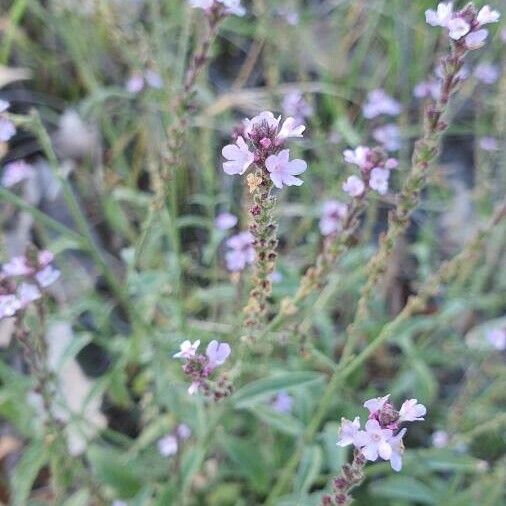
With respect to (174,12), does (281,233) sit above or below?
below

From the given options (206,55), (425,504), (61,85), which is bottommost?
(425,504)

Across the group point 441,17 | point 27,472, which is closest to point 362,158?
point 441,17

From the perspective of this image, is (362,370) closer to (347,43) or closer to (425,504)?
(425,504)

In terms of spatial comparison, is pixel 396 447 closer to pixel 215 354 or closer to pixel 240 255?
pixel 215 354

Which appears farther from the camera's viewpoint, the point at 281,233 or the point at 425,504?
the point at 281,233

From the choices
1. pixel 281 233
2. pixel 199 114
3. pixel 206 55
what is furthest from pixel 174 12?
pixel 206 55

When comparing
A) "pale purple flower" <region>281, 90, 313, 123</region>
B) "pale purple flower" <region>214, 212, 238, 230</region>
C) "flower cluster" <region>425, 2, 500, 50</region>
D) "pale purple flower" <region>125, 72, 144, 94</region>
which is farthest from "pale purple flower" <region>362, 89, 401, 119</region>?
"flower cluster" <region>425, 2, 500, 50</region>
